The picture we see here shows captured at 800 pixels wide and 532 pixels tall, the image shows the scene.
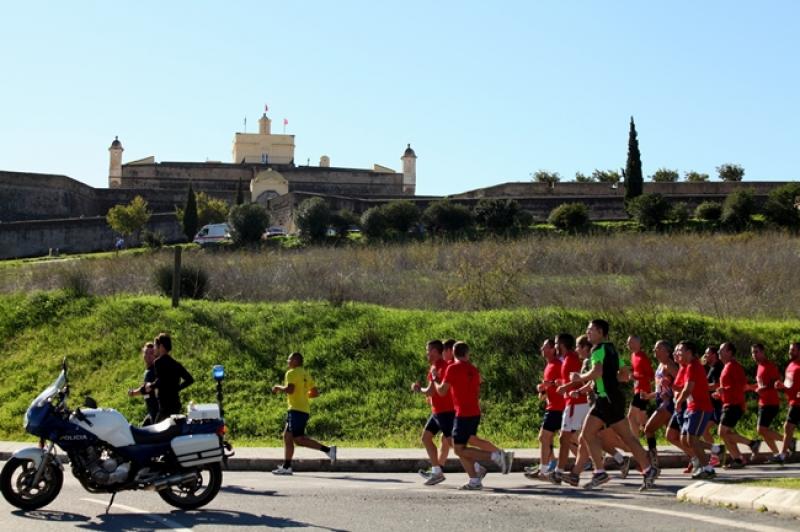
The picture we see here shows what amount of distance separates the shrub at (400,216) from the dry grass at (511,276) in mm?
10709

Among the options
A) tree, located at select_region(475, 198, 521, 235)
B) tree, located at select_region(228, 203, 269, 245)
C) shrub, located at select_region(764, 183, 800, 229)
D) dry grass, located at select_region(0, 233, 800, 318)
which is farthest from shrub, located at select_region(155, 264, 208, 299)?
shrub, located at select_region(764, 183, 800, 229)

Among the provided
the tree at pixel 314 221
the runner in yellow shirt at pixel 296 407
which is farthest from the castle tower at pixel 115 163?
the runner in yellow shirt at pixel 296 407

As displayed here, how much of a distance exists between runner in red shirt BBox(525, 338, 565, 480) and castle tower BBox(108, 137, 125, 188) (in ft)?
243

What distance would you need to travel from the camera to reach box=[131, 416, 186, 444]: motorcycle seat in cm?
Result: 1105

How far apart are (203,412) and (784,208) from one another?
131 feet

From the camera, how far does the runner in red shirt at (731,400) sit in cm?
1583

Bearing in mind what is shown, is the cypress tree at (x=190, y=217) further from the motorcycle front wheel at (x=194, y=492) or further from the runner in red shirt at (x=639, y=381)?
the motorcycle front wheel at (x=194, y=492)

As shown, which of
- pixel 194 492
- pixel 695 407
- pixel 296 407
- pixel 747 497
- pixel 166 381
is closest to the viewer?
pixel 747 497

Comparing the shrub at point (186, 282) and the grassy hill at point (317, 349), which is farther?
the shrub at point (186, 282)

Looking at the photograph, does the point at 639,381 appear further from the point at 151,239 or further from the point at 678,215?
the point at 151,239

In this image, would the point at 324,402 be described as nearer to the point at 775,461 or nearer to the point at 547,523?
the point at 775,461

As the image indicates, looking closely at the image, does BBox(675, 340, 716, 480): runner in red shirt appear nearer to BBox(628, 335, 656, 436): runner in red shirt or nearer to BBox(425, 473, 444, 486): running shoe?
BBox(628, 335, 656, 436): runner in red shirt

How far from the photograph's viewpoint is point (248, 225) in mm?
50312

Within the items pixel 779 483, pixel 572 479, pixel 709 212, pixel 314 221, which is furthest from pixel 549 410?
pixel 709 212
